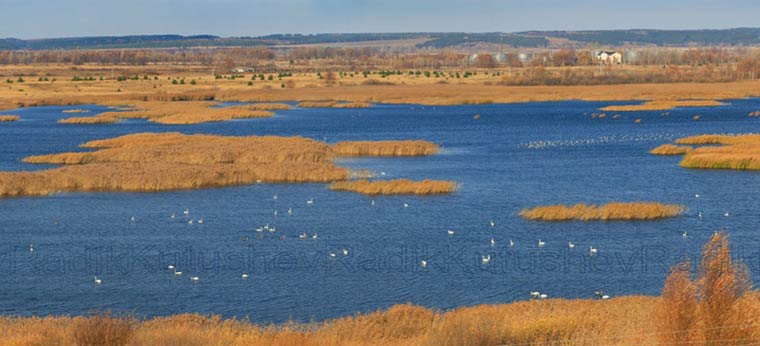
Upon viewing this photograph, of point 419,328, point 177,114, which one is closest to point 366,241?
point 419,328

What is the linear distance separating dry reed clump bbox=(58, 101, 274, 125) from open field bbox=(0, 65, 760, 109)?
12.1 meters

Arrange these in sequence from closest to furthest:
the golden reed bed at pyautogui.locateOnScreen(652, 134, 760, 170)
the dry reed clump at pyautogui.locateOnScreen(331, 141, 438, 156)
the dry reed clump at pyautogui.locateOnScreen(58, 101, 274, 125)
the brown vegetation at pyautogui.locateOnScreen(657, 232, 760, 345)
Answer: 1. the brown vegetation at pyautogui.locateOnScreen(657, 232, 760, 345)
2. the golden reed bed at pyautogui.locateOnScreen(652, 134, 760, 170)
3. the dry reed clump at pyautogui.locateOnScreen(331, 141, 438, 156)
4. the dry reed clump at pyautogui.locateOnScreen(58, 101, 274, 125)

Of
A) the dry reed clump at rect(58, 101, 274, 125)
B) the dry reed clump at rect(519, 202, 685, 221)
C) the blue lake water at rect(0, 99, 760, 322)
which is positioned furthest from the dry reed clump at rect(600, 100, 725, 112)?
the dry reed clump at rect(519, 202, 685, 221)

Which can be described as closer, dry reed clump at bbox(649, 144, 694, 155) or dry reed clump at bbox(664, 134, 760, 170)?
dry reed clump at bbox(664, 134, 760, 170)

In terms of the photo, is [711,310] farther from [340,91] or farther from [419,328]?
[340,91]

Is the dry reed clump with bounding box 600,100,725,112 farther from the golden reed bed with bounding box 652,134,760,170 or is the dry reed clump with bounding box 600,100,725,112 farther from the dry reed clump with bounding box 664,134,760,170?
the dry reed clump with bounding box 664,134,760,170

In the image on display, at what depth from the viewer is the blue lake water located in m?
27.4

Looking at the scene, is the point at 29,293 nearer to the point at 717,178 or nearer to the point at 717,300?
the point at 717,300

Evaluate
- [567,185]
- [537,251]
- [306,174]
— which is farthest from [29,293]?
[567,185]

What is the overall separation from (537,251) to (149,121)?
56585 millimetres

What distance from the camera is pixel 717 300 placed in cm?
1625

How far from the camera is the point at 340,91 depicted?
120m

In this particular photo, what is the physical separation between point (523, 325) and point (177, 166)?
108ft

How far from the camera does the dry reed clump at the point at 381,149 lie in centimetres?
6003
